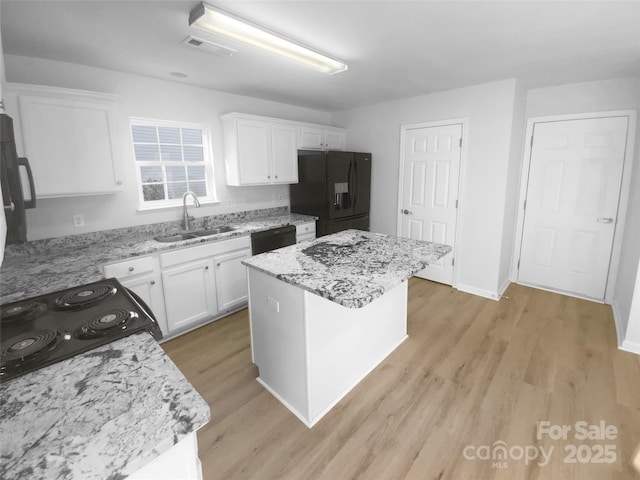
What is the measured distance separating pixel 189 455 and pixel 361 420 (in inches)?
55.8

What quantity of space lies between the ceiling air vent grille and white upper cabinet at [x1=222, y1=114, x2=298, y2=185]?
3.50 ft

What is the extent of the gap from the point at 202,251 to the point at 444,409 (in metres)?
2.35

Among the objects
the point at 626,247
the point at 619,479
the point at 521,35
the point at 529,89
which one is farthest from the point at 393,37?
the point at 626,247

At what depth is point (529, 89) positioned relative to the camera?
140 inches

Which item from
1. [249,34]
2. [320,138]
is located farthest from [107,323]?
[320,138]

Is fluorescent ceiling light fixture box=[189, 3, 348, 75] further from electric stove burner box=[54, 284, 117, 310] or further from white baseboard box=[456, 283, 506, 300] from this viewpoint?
white baseboard box=[456, 283, 506, 300]

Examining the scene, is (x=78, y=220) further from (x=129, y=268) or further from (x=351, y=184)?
(x=351, y=184)

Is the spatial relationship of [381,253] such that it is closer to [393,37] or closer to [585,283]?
[393,37]

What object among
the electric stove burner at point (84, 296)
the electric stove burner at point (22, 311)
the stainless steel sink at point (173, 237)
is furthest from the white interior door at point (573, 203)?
the electric stove burner at point (22, 311)

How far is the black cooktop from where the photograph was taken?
1022 millimetres

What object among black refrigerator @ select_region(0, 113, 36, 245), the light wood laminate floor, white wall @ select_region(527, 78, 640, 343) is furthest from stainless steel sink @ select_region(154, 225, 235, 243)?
white wall @ select_region(527, 78, 640, 343)

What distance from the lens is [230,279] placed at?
3.20 meters

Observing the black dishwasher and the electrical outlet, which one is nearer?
the electrical outlet

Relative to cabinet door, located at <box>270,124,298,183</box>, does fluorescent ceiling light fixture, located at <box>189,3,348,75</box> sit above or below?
above
